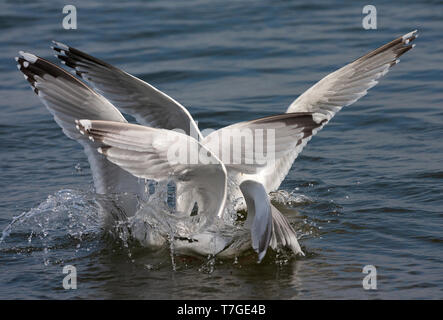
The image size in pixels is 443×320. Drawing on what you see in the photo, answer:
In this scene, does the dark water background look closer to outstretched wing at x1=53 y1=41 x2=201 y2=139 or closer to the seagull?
the seagull

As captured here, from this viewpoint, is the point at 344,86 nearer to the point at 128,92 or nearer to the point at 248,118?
the point at 128,92

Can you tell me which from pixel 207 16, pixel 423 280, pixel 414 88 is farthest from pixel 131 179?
pixel 207 16

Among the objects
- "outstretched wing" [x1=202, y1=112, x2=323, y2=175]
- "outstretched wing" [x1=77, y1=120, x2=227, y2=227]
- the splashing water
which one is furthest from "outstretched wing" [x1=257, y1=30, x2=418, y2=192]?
"outstretched wing" [x1=77, y1=120, x2=227, y2=227]

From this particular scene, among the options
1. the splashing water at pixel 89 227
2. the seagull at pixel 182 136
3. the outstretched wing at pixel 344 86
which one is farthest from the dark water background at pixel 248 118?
the outstretched wing at pixel 344 86

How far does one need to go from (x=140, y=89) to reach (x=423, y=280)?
8.24ft

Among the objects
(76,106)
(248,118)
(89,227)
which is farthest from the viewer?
(248,118)

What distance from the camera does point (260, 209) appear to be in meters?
4.96

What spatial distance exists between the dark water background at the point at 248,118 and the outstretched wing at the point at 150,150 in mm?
782

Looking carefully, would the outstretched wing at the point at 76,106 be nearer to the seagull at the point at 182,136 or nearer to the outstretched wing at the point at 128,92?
the seagull at the point at 182,136

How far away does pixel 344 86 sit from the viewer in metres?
A: 6.69

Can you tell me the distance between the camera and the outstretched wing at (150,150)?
177 inches

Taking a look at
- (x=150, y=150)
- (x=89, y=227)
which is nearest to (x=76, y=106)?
(x=89, y=227)

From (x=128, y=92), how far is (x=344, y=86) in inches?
73.8

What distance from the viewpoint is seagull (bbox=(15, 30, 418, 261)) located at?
15.0 ft
